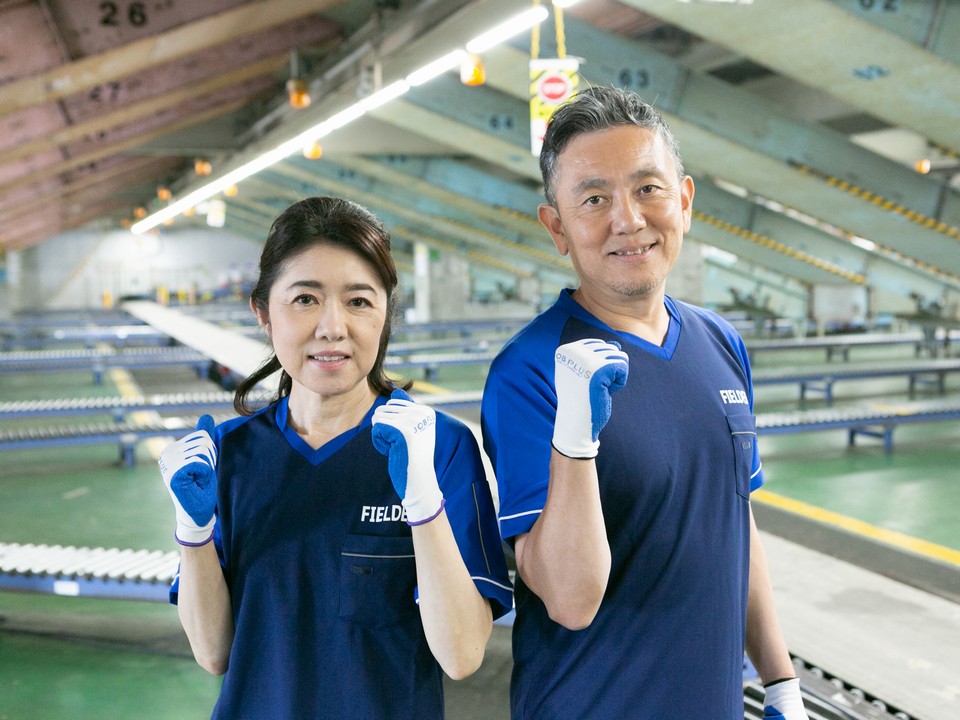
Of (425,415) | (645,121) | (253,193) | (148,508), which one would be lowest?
(148,508)

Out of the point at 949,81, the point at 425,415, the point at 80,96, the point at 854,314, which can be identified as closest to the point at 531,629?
the point at 425,415

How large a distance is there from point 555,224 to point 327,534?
0.67 m

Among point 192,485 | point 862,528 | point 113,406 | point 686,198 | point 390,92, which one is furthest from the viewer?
point 113,406

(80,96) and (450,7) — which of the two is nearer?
(450,7)

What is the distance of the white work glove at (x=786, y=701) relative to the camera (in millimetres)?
1603

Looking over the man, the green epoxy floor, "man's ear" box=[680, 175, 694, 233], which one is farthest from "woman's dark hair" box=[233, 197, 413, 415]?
the green epoxy floor

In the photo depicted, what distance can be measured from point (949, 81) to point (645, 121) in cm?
615

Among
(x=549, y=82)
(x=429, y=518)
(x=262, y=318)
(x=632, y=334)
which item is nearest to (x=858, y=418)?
(x=549, y=82)

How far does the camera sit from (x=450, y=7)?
6113mm

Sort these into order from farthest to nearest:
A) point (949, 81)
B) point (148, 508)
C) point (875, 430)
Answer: point (875, 430) → point (949, 81) → point (148, 508)

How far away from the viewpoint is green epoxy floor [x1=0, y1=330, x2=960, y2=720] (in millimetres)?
3352

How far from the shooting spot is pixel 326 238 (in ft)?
4.93

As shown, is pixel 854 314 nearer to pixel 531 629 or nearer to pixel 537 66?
pixel 537 66

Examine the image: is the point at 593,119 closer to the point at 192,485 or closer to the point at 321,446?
the point at 321,446
